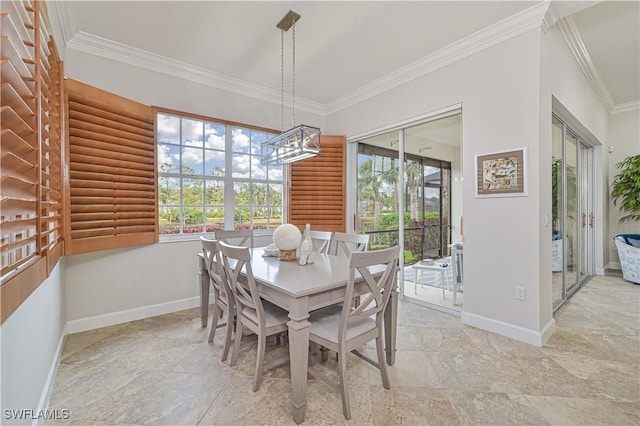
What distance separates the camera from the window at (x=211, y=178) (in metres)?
3.16

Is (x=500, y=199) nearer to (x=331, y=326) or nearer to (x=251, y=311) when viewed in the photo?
(x=331, y=326)

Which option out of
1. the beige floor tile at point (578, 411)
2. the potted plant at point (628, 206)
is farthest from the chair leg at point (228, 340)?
the potted plant at point (628, 206)

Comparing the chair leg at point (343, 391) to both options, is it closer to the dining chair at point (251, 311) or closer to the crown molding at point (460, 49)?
the dining chair at point (251, 311)

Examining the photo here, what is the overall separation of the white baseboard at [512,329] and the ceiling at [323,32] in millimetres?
2660

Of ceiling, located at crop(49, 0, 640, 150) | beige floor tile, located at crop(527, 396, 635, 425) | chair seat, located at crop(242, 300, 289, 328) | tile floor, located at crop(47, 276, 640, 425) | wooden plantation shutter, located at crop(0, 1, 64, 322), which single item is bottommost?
beige floor tile, located at crop(527, 396, 635, 425)

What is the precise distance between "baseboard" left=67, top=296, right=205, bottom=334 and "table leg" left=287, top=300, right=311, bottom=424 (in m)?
2.19

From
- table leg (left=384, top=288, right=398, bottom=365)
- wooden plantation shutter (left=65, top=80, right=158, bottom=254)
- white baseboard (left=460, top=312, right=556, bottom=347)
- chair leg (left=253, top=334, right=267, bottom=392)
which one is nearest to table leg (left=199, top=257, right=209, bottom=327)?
wooden plantation shutter (left=65, top=80, right=158, bottom=254)

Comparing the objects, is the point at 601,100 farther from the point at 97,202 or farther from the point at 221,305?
the point at 97,202

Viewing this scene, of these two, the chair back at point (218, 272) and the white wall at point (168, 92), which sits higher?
the white wall at point (168, 92)

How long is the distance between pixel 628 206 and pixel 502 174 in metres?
3.99

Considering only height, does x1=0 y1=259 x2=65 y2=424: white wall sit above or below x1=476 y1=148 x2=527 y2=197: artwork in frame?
below

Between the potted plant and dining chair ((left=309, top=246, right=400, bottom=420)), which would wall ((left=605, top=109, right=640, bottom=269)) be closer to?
the potted plant

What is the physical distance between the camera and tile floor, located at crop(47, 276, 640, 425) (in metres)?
1.56

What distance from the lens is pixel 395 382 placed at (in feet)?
6.04
